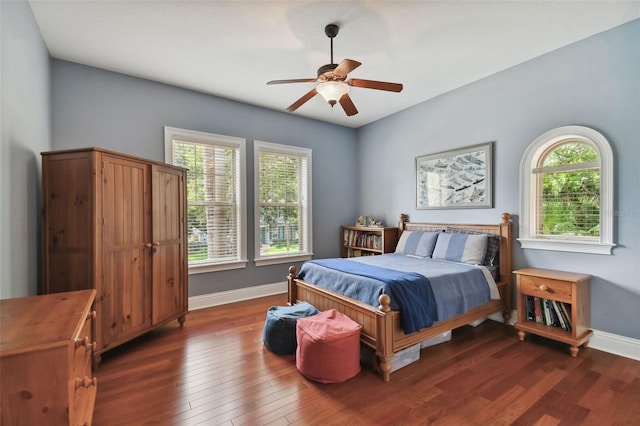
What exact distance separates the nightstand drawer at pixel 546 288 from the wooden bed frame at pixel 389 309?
33 centimetres

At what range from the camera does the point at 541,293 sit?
2631 mm

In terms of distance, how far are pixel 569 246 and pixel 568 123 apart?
121 cm

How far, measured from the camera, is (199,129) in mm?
3742

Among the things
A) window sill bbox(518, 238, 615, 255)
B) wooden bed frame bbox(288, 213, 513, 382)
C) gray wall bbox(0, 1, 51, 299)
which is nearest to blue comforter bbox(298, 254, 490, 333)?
wooden bed frame bbox(288, 213, 513, 382)

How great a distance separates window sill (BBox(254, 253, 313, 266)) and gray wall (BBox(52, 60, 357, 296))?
0.08 meters

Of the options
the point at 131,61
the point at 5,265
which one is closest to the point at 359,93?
the point at 131,61

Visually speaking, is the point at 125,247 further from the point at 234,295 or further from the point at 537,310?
the point at 537,310

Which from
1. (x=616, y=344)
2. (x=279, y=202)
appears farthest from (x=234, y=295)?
(x=616, y=344)

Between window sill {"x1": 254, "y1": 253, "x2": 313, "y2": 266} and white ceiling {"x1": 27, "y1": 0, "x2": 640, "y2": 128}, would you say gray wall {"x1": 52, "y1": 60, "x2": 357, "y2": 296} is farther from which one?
white ceiling {"x1": 27, "y1": 0, "x2": 640, "y2": 128}

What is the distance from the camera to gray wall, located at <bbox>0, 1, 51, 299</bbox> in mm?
1723

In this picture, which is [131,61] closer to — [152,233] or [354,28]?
[152,233]

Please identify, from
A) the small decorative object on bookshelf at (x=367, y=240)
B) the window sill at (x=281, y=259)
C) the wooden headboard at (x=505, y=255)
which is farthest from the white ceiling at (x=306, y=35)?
the window sill at (x=281, y=259)

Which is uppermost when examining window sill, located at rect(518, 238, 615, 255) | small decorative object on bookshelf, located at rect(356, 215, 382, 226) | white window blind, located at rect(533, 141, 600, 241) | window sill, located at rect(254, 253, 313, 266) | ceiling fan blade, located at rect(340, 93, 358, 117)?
ceiling fan blade, located at rect(340, 93, 358, 117)

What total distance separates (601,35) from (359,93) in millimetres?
2366
